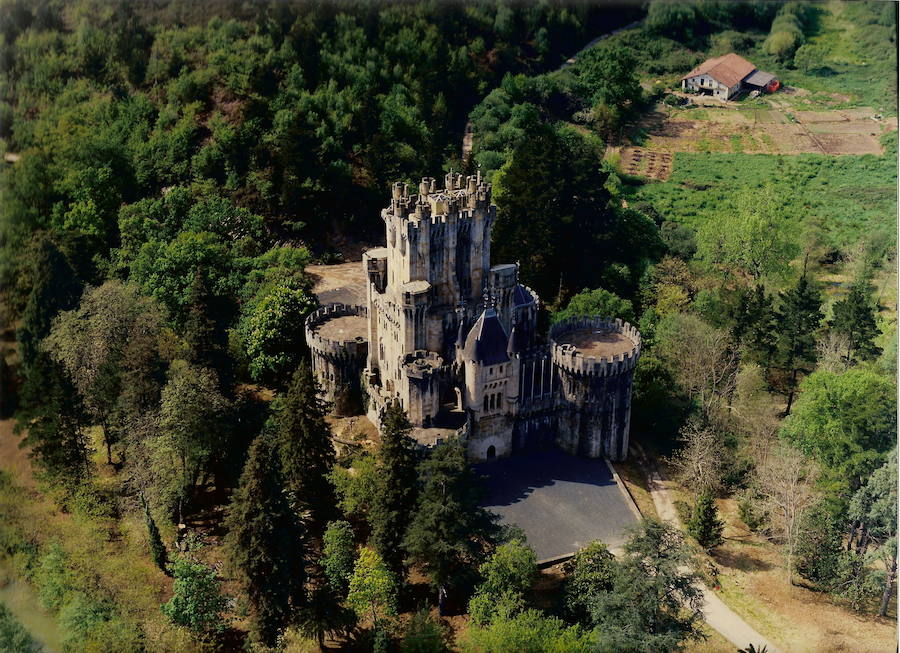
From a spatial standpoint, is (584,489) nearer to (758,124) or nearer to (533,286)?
(533,286)

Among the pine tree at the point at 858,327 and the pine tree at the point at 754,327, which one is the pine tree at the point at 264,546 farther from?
the pine tree at the point at 858,327

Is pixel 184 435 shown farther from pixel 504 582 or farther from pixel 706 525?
pixel 706 525

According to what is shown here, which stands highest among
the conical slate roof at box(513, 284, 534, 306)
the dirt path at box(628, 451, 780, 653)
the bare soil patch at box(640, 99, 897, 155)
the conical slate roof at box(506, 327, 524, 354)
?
the bare soil patch at box(640, 99, 897, 155)

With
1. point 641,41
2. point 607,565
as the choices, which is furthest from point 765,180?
point 607,565

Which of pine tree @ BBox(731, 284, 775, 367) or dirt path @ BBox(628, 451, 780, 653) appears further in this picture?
pine tree @ BBox(731, 284, 775, 367)

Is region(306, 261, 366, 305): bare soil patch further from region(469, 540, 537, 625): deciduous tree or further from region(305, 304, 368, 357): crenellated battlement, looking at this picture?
region(469, 540, 537, 625): deciduous tree

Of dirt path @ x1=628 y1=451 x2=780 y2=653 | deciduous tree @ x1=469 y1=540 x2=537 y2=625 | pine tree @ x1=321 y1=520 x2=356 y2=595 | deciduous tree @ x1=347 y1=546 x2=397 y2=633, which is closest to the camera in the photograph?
deciduous tree @ x1=347 y1=546 x2=397 y2=633

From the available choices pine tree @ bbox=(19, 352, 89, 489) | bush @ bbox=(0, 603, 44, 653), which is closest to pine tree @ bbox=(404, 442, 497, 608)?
bush @ bbox=(0, 603, 44, 653)

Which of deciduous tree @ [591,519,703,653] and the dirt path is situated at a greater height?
deciduous tree @ [591,519,703,653]

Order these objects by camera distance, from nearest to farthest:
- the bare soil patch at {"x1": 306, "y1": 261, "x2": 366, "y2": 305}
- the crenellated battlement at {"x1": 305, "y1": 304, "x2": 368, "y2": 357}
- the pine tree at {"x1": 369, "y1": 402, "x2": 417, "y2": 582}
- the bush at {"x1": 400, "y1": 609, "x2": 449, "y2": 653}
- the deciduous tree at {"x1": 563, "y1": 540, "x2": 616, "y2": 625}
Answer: the bush at {"x1": 400, "y1": 609, "x2": 449, "y2": 653} → the deciduous tree at {"x1": 563, "y1": 540, "x2": 616, "y2": 625} → the pine tree at {"x1": 369, "y1": 402, "x2": 417, "y2": 582} → the crenellated battlement at {"x1": 305, "y1": 304, "x2": 368, "y2": 357} → the bare soil patch at {"x1": 306, "y1": 261, "x2": 366, "y2": 305}
